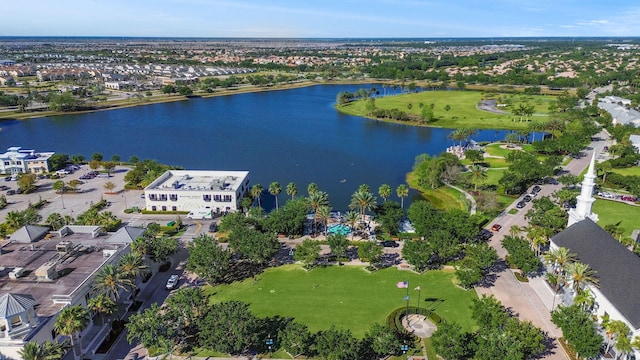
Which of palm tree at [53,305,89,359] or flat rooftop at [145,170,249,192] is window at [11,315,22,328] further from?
flat rooftop at [145,170,249,192]

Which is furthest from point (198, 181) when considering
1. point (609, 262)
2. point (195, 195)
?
point (609, 262)

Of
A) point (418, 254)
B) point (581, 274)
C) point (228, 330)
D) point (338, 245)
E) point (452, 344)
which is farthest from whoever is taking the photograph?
point (338, 245)

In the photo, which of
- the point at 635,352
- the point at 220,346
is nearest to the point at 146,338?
the point at 220,346

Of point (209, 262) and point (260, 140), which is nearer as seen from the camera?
point (209, 262)

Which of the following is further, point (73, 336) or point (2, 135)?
point (2, 135)

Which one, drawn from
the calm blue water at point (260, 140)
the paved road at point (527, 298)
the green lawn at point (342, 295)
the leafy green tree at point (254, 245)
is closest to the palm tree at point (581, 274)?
the paved road at point (527, 298)

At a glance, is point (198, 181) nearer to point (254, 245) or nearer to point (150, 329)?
point (254, 245)

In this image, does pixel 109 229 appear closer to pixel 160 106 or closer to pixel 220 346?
pixel 220 346
